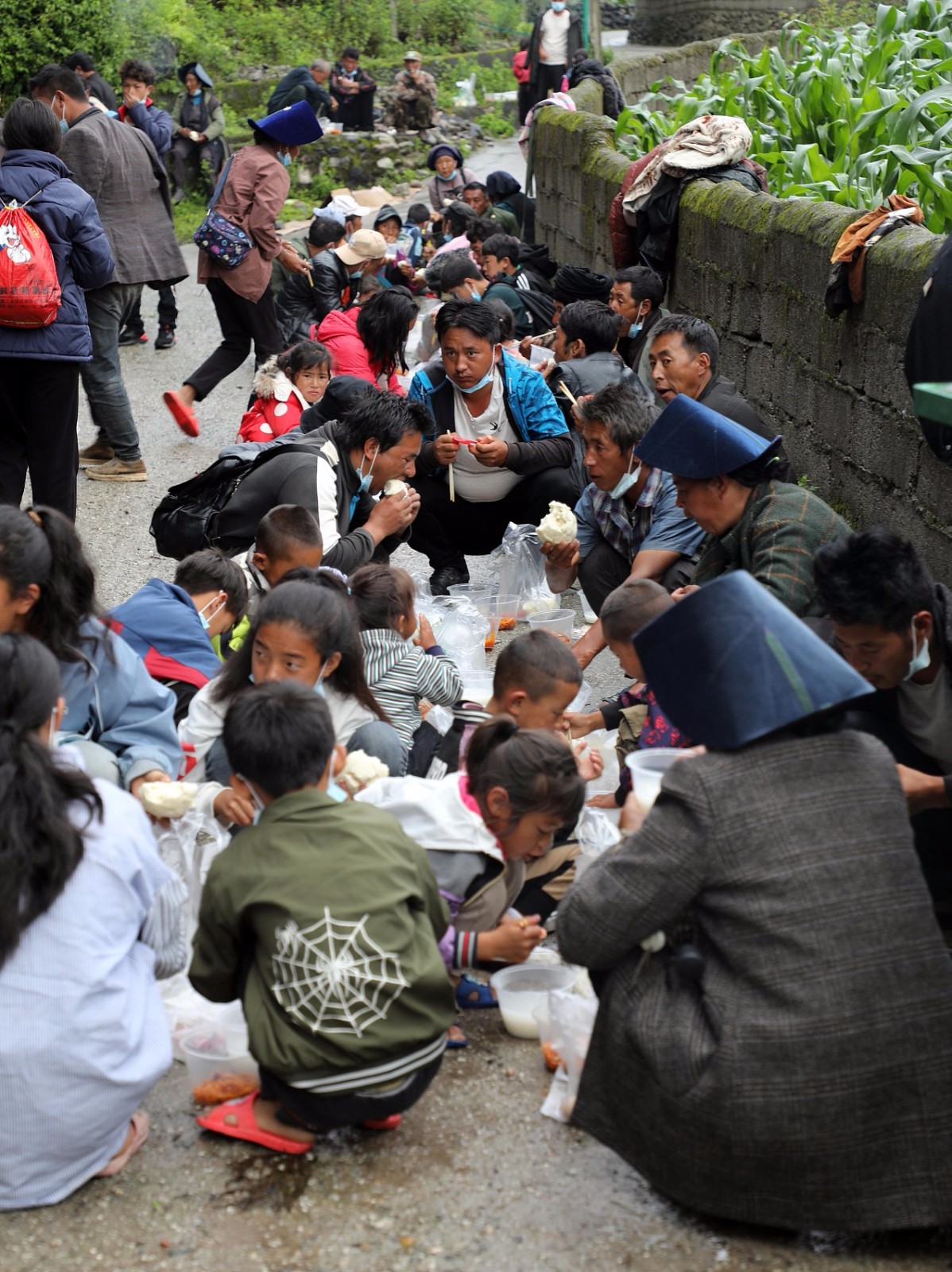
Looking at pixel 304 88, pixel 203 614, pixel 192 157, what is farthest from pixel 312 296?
pixel 304 88

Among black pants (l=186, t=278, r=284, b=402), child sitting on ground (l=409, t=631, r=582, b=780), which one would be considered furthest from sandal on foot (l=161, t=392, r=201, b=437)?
child sitting on ground (l=409, t=631, r=582, b=780)

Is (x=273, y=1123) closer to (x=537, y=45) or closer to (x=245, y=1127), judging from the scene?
(x=245, y=1127)

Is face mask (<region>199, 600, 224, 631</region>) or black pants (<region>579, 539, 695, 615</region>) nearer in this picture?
face mask (<region>199, 600, 224, 631</region>)

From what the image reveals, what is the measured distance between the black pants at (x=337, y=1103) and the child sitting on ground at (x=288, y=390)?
4.13 metres

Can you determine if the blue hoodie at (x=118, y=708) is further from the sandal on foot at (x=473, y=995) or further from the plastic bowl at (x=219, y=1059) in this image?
the sandal on foot at (x=473, y=995)

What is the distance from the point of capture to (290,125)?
8281 millimetres

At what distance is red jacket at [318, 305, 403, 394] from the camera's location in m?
7.00

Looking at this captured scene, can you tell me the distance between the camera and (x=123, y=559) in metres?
6.72

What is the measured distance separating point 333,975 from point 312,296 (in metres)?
7.24

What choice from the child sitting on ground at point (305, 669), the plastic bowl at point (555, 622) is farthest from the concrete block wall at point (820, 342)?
the child sitting on ground at point (305, 669)

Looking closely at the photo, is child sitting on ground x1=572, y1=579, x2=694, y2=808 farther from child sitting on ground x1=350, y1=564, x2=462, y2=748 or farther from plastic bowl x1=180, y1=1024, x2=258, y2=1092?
plastic bowl x1=180, y1=1024, x2=258, y2=1092

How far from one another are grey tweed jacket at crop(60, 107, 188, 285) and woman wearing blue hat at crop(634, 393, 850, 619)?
4.76 metres

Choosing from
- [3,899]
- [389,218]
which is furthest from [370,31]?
[3,899]

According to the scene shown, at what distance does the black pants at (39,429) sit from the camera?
623 cm
